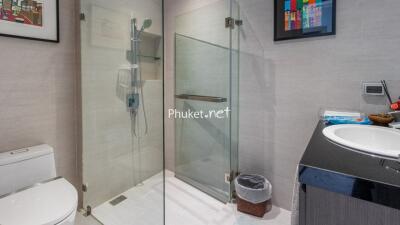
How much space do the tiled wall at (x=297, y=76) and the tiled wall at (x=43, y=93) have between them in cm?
143

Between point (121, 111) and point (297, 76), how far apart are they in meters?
1.49

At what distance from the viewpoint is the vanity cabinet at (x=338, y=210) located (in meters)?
0.53

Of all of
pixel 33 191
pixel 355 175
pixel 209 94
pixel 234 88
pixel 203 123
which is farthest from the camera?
pixel 203 123

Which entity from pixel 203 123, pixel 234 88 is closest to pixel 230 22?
pixel 234 88

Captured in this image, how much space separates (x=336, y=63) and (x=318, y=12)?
40cm

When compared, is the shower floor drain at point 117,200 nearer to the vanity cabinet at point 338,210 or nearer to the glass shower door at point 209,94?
the glass shower door at point 209,94

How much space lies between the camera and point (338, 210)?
59cm

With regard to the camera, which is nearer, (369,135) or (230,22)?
(369,135)

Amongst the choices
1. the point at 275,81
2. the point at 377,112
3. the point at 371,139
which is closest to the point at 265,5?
the point at 275,81

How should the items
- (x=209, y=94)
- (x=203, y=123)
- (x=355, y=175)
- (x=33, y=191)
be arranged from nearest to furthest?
(x=355, y=175)
(x=33, y=191)
(x=209, y=94)
(x=203, y=123)

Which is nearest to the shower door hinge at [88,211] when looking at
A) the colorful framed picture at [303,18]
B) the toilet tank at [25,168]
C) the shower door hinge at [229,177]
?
the toilet tank at [25,168]

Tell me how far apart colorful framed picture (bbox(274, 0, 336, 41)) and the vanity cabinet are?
142cm

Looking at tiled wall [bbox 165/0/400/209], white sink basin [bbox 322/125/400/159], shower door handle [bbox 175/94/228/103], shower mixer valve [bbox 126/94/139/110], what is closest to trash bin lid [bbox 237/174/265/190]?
tiled wall [bbox 165/0/400/209]

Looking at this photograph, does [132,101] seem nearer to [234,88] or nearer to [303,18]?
[234,88]
